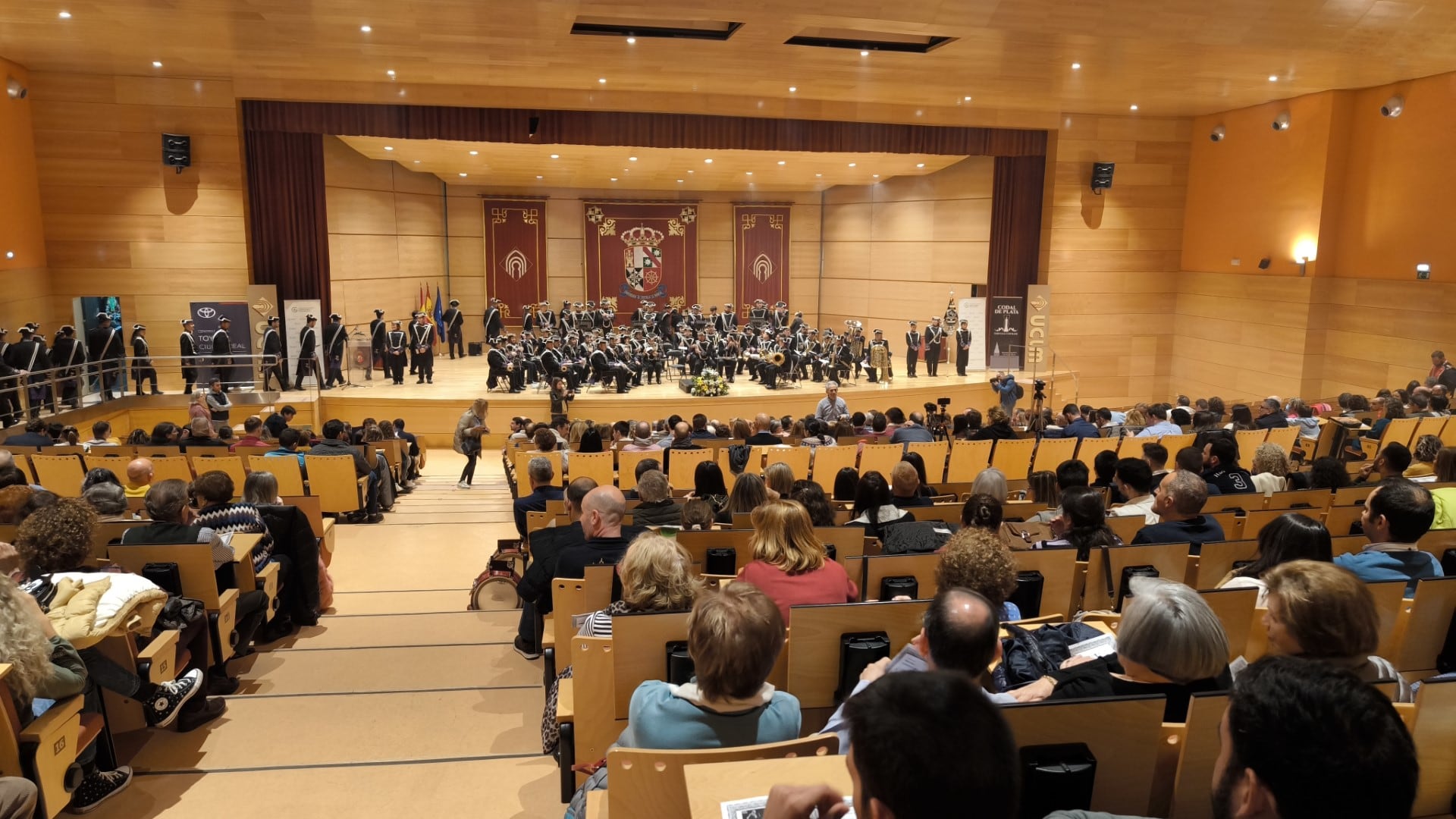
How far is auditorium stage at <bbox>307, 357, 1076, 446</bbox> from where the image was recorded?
1370 cm

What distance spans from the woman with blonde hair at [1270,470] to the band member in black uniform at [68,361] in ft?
40.1

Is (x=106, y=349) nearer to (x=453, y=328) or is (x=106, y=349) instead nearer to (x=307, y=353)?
(x=307, y=353)

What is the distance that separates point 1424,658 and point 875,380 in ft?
40.9

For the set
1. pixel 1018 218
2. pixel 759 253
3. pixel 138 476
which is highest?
pixel 1018 218

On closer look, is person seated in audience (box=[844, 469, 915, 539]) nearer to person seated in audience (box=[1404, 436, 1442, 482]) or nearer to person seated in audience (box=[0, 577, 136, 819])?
person seated in audience (box=[0, 577, 136, 819])

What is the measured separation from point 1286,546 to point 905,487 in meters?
2.08

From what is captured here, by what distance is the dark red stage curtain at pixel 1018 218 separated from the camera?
16.6m

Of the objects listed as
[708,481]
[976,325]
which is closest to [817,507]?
[708,481]

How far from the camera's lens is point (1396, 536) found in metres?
3.66

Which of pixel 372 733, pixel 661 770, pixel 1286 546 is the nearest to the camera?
pixel 661 770

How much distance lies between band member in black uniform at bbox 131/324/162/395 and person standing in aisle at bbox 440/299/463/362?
6927 mm

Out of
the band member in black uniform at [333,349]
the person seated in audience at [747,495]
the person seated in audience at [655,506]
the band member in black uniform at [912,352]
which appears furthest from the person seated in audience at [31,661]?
the band member in black uniform at [912,352]

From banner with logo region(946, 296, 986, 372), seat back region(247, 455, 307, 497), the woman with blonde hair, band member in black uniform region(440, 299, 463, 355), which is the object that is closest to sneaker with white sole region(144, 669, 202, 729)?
seat back region(247, 455, 307, 497)

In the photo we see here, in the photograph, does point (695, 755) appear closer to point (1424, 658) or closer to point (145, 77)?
point (1424, 658)
